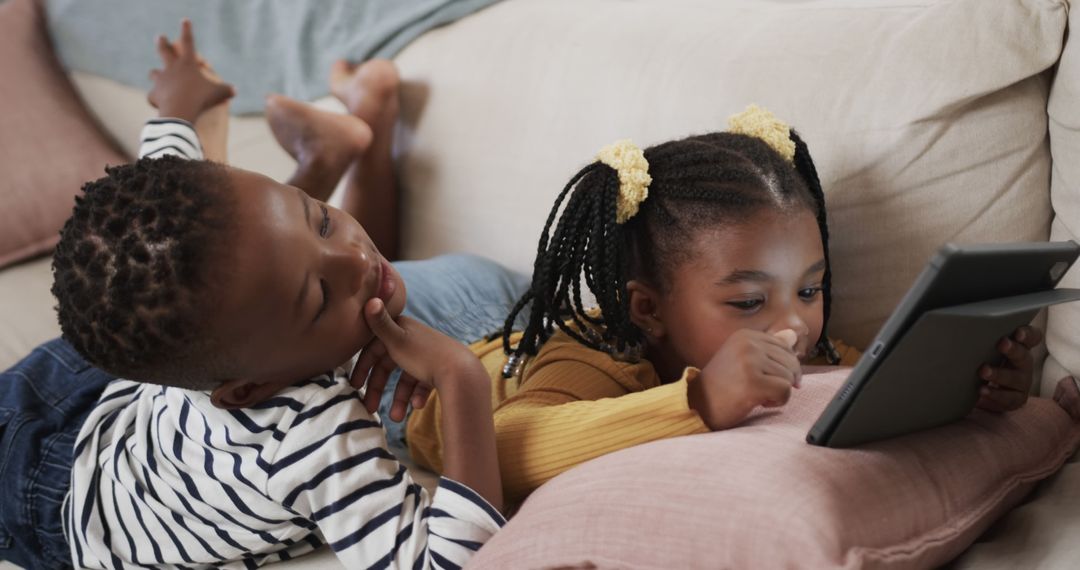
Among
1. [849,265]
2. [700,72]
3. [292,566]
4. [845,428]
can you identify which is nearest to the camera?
[845,428]

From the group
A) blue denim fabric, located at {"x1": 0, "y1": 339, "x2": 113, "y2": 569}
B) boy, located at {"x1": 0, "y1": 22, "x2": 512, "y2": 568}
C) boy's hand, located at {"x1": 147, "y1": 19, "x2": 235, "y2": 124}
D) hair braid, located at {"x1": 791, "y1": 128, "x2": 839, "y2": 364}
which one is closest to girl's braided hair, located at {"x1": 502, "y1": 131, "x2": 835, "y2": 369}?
hair braid, located at {"x1": 791, "y1": 128, "x2": 839, "y2": 364}

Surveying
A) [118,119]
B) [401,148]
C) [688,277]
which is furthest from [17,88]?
[688,277]

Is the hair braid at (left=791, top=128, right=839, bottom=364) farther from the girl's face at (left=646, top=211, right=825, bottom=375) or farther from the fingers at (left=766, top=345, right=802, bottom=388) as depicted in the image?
the fingers at (left=766, top=345, right=802, bottom=388)

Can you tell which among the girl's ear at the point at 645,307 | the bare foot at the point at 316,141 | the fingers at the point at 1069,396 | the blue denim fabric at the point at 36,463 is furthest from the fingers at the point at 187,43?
the fingers at the point at 1069,396

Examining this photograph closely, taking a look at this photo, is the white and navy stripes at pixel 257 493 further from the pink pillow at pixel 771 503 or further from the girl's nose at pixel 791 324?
the girl's nose at pixel 791 324

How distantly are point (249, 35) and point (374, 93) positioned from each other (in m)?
0.40

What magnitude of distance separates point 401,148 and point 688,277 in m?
0.79

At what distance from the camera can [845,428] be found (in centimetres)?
88

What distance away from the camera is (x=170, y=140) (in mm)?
1587

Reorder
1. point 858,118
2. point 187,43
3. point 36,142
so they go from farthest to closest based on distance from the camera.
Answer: point 36,142 < point 187,43 < point 858,118

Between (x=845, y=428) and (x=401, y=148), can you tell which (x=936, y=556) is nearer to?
(x=845, y=428)

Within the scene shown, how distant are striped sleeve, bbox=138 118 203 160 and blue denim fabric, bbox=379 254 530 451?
367 millimetres

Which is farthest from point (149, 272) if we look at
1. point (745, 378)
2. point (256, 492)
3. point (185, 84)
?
point (185, 84)

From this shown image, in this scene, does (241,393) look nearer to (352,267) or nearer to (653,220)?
(352,267)
